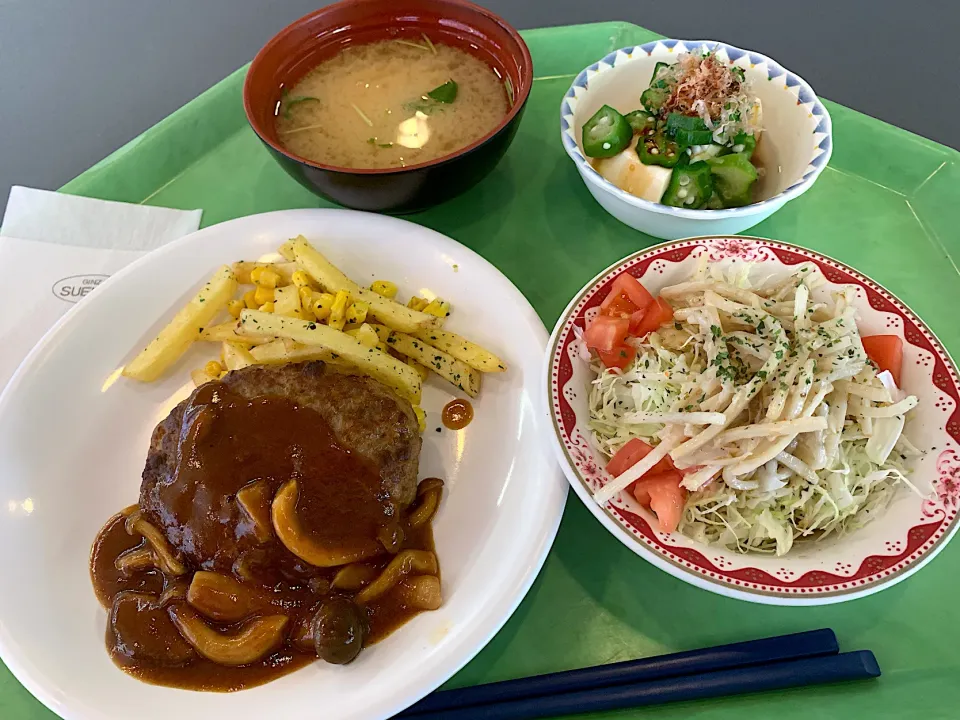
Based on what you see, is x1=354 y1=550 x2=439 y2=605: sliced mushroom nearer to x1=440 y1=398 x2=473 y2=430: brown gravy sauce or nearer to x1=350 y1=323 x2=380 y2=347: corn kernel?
x1=440 y1=398 x2=473 y2=430: brown gravy sauce

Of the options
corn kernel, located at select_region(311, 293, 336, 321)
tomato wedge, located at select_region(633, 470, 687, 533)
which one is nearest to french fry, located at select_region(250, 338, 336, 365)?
corn kernel, located at select_region(311, 293, 336, 321)

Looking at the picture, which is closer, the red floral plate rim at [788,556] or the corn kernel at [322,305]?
the red floral plate rim at [788,556]

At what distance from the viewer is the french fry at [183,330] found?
8.48ft

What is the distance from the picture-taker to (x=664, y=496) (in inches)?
79.1

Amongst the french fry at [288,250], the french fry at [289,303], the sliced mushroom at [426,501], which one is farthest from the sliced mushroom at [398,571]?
the french fry at [288,250]

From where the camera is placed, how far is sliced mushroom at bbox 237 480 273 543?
206 centimetres

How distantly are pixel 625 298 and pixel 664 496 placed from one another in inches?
28.1

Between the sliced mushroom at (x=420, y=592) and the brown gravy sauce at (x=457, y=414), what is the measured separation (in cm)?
59

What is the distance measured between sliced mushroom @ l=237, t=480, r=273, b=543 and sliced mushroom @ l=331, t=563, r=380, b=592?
0.84ft

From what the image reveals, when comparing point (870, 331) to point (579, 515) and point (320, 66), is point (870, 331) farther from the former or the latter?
point (320, 66)

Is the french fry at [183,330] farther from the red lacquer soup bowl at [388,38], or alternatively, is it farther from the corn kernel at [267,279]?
the red lacquer soup bowl at [388,38]

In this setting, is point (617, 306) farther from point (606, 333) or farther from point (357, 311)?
point (357, 311)

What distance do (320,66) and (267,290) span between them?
1.11 m

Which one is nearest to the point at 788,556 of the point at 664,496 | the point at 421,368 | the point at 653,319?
the point at 664,496
